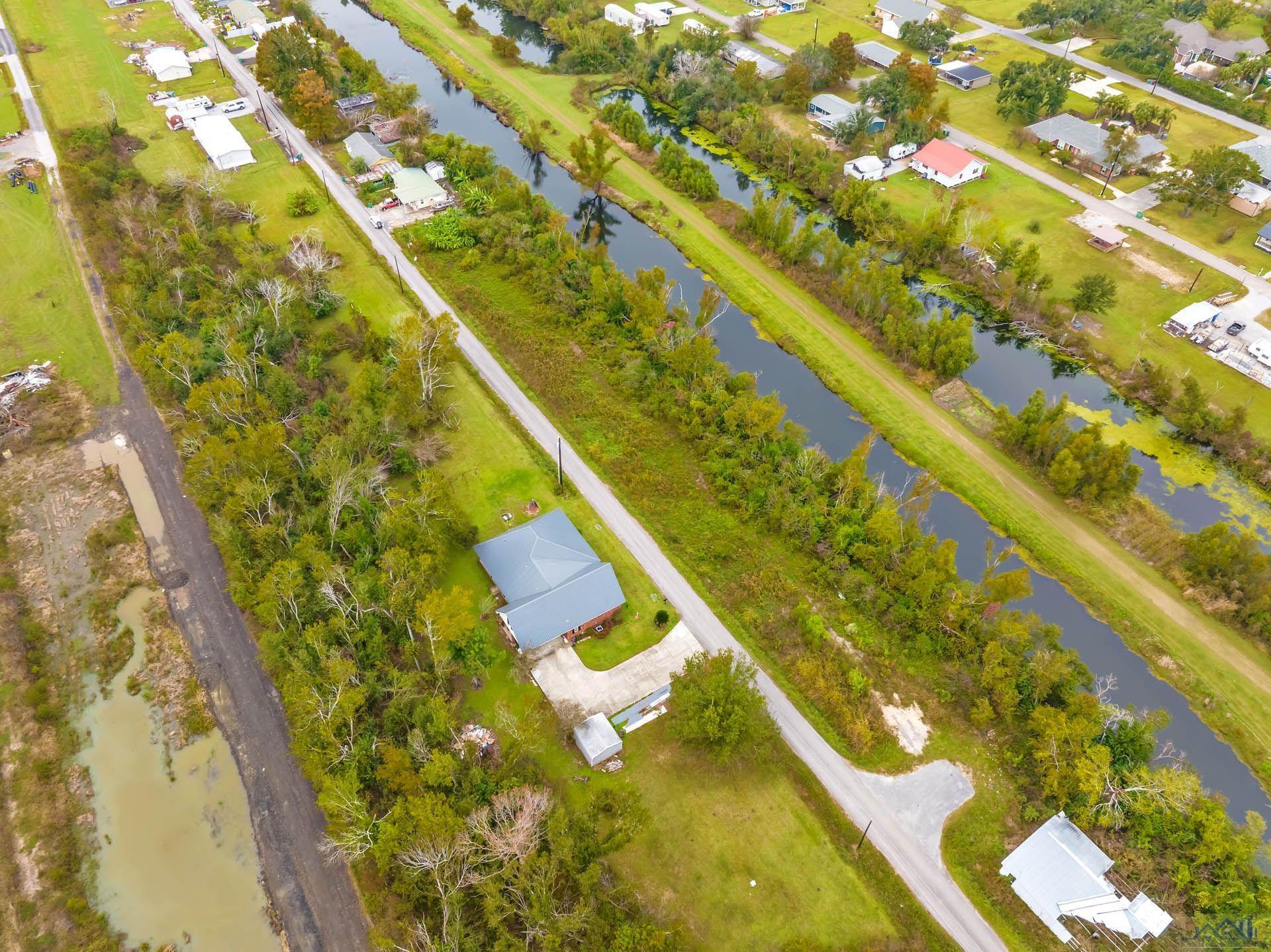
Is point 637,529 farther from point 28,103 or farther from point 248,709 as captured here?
point 28,103

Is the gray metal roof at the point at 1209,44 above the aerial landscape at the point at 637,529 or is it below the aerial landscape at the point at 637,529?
above

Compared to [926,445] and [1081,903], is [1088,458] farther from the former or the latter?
[1081,903]

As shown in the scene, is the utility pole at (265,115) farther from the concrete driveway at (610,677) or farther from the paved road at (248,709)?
the concrete driveway at (610,677)

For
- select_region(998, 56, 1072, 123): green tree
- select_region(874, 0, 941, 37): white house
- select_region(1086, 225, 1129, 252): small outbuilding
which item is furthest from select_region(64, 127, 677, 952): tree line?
select_region(874, 0, 941, 37): white house

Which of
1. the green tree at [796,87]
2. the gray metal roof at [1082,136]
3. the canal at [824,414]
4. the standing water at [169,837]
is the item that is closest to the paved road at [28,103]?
the canal at [824,414]

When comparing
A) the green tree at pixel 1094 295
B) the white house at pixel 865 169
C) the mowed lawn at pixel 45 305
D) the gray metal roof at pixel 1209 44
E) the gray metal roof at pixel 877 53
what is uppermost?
the gray metal roof at pixel 1209 44

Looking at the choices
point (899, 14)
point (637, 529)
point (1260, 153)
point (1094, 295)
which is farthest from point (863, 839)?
point (899, 14)

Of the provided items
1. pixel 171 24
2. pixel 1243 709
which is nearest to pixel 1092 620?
pixel 1243 709

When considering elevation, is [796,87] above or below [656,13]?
below
